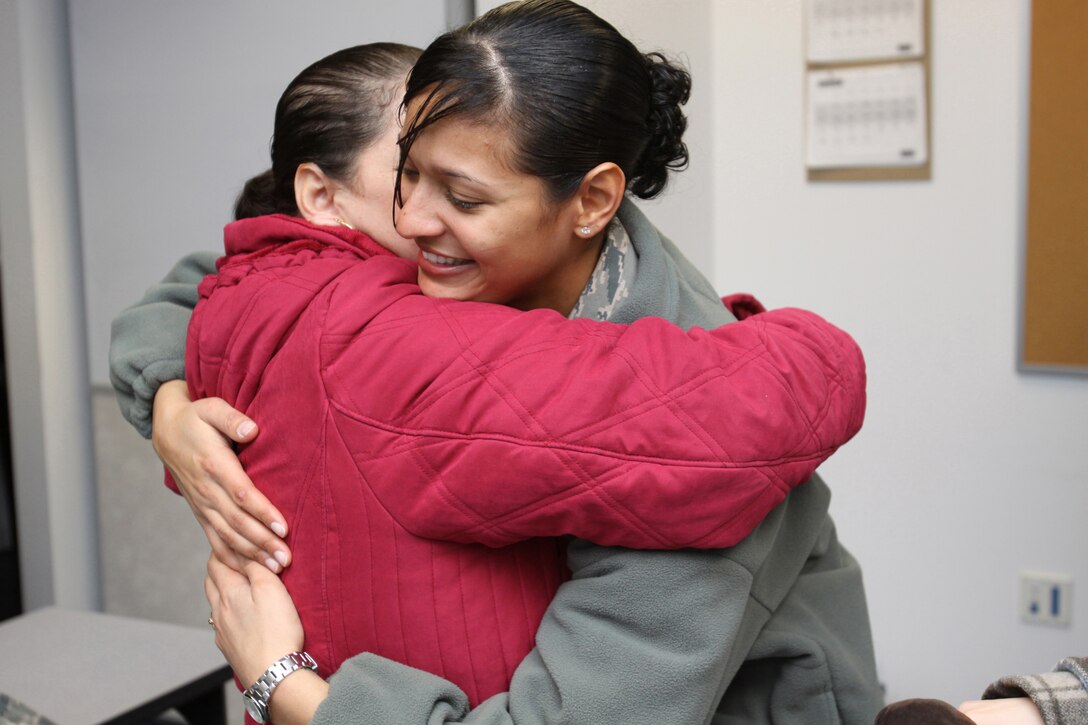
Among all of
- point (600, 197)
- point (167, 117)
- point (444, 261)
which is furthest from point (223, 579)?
point (167, 117)

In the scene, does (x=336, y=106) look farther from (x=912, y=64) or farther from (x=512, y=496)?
(x=912, y=64)

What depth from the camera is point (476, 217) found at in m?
1.08

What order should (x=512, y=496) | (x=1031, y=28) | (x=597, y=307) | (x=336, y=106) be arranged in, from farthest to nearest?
(x=1031, y=28) < (x=336, y=106) < (x=597, y=307) < (x=512, y=496)

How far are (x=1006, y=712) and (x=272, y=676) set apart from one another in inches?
26.6

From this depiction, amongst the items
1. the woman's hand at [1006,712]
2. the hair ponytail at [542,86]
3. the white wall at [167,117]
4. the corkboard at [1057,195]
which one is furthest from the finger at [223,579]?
the corkboard at [1057,195]

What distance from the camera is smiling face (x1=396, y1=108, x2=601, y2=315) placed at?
Result: 106 centimetres

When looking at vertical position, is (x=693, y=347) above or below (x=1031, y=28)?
below

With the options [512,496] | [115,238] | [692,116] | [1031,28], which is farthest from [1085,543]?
[115,238]

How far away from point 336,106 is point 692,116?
176cm

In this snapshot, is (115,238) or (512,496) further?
(115,238)

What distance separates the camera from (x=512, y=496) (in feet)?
3.11

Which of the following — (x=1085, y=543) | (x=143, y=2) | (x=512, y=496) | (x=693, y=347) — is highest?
(x=143, y=2)

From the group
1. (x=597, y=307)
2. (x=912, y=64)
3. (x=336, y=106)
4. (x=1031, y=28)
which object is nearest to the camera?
(x=597, y=307)

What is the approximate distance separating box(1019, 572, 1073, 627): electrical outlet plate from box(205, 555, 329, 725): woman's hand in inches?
91.4
